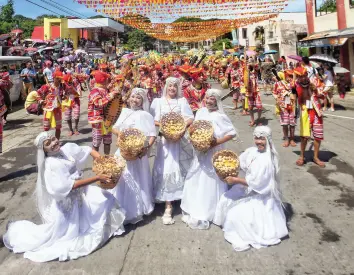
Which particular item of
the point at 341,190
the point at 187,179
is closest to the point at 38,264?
the point at 187,179

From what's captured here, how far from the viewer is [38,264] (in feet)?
10.4

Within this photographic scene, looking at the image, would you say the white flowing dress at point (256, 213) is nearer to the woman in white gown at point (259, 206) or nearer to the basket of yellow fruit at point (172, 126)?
the woman in white gown at point (259, 206)

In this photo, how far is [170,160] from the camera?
405cm

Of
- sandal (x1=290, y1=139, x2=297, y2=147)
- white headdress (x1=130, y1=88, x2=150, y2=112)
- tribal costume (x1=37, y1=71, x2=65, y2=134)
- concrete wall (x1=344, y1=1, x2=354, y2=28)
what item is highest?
concrete wall (x1=344, y1=1, x2=354, y2=28)

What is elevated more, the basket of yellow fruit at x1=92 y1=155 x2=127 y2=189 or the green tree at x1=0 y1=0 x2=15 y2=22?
the green tree at x1=0 y1=0 x2=15 y2=22

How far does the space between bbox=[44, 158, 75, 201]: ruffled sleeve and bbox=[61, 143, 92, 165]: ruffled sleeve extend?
0.75 ft

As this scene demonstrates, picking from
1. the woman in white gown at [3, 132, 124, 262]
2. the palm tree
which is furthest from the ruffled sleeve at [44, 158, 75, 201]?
the palm tree

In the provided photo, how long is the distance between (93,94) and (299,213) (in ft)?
13.0

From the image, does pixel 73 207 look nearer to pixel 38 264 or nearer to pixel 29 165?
pixel 38 264

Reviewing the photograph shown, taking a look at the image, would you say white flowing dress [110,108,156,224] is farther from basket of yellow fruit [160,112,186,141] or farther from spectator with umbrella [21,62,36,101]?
spectator with umbrella [21,62,36,101]

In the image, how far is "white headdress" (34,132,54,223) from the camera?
3117 mm

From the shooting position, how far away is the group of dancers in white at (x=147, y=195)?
3.23m

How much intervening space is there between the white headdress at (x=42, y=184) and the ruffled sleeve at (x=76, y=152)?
0.70ft

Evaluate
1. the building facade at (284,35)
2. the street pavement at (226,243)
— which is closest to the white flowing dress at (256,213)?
the street pavement at (226,243)
